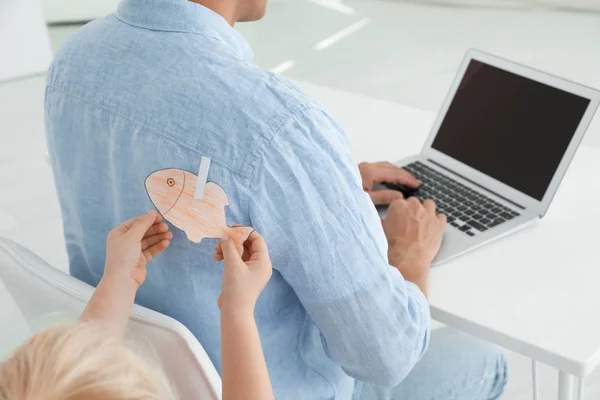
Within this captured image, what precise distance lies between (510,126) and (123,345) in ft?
2.88

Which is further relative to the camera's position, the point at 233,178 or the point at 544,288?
the point at 544,288

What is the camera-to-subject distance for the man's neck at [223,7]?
93 centimetres

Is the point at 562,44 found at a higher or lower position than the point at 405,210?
lower

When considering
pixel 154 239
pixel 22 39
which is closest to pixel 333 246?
pixel 154 239

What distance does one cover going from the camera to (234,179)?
31.9 inches

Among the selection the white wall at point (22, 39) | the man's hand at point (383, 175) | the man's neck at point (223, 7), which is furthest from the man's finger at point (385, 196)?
the white wall at point (22, 39)

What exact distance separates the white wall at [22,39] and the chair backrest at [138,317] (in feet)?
12.2

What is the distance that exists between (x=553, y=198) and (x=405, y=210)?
27 centimetres

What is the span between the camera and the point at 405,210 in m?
1.19

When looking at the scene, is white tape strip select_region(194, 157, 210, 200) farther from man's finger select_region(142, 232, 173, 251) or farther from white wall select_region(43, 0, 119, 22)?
white wall select_region(43, 0, 119, 22)

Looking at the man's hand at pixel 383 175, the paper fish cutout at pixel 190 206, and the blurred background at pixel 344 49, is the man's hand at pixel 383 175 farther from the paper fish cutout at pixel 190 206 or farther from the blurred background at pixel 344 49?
the blurred background at pixel 344 49

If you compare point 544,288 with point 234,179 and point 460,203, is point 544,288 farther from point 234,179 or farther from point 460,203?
point 234,179

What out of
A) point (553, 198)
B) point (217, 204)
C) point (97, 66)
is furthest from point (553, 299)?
point (97, 66)

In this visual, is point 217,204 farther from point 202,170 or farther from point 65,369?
point 65,369
